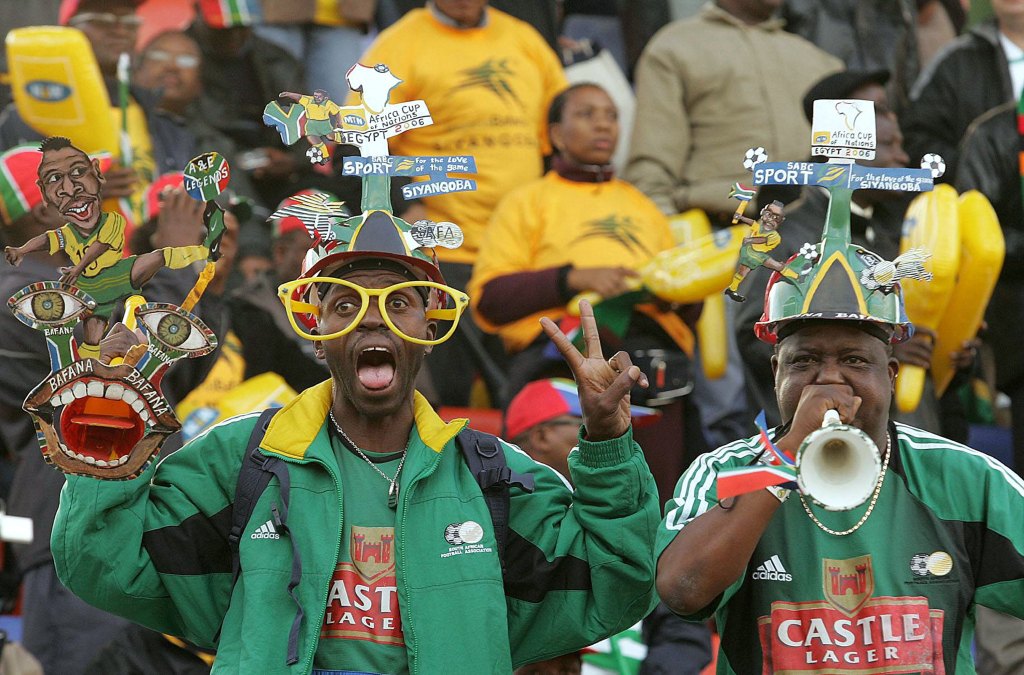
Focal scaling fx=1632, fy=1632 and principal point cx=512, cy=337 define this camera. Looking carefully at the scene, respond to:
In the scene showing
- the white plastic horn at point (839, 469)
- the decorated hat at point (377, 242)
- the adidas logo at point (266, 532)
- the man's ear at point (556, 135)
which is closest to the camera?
the white plastic horn at point (839, 469)

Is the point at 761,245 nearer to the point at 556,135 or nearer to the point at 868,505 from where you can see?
the point at 868,505

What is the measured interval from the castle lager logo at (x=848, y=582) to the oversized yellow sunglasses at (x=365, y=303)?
1.10 m

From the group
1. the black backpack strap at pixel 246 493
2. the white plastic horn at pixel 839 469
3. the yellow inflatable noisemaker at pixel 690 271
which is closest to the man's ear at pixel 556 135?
the yellow inflatable noisemaker at pixel 690 271

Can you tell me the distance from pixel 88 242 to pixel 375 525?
3.32ft

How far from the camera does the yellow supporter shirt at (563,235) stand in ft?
22.2

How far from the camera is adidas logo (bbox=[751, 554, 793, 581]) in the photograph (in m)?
3.91

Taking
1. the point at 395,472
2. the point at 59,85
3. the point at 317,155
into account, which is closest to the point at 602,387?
the point at 395,472

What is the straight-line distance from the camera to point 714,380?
7.34m

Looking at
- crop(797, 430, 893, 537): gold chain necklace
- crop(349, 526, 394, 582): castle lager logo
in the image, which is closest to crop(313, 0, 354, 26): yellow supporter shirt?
crop(349, 526, 394, 582): castle lager logo

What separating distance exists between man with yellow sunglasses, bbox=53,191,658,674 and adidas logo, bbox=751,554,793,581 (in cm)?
27

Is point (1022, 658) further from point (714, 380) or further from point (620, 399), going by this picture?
point (620, 399)

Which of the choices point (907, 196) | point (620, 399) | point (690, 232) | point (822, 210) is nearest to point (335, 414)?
point (620, 399)

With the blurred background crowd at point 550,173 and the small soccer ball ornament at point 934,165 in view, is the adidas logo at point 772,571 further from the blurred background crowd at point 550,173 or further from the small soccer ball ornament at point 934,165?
the blurred background crowd at point 550,173

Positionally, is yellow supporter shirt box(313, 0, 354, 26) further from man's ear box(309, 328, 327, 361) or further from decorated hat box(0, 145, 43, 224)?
man's ear box(309, 328, 327, 361)
